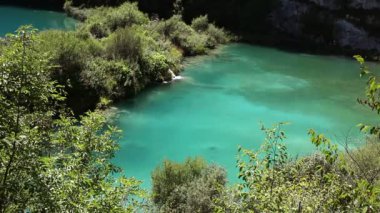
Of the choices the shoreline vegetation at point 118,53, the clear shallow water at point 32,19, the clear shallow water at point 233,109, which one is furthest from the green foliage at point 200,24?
the clear shallow water at point 32,19

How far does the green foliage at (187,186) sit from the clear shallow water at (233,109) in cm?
311

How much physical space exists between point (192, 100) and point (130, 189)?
2201 centimetres

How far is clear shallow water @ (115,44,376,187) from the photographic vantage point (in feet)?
77.2

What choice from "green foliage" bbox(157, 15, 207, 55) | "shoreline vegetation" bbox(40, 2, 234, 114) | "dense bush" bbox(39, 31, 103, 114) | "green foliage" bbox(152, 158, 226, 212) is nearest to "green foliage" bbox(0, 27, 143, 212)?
"green foliage" bbox(152, 158, 226, 212)

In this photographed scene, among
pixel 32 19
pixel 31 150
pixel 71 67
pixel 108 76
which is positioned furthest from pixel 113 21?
pixel 31 150

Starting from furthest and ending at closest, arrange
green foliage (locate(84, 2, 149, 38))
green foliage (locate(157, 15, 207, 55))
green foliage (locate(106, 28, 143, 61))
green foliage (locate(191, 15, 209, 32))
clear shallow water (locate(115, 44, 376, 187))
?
green foliage (locate(191, 15, 209, 32)) < green foliage (locate(157, 15, 207, 55)) < green foliage (locate(84, 2, 149, 38)) < green foliage (locate(106, 28, 143, 61)) < clear shallow water (locate(115, 44, 376, 187))

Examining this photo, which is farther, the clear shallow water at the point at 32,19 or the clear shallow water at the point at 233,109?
the clear shallow water at the point at 32,19

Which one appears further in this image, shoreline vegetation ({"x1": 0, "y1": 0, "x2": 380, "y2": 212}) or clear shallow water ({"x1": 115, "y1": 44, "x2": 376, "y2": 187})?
clear shallow water ({"x1": 115, "y1": 44, "x2": 376, "y2": 187})

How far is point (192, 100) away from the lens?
30453 mm

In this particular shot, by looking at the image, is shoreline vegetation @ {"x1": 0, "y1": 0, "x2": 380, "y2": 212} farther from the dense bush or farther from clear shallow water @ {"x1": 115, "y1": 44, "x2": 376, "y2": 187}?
the dense bush

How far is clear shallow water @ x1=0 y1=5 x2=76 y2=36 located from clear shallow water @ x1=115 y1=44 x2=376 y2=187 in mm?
19384

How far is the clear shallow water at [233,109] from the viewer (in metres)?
23.5

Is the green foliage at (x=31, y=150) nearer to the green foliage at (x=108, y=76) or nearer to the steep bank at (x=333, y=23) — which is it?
the green foliage at (x=108, y=76)

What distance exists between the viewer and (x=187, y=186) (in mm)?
16297
